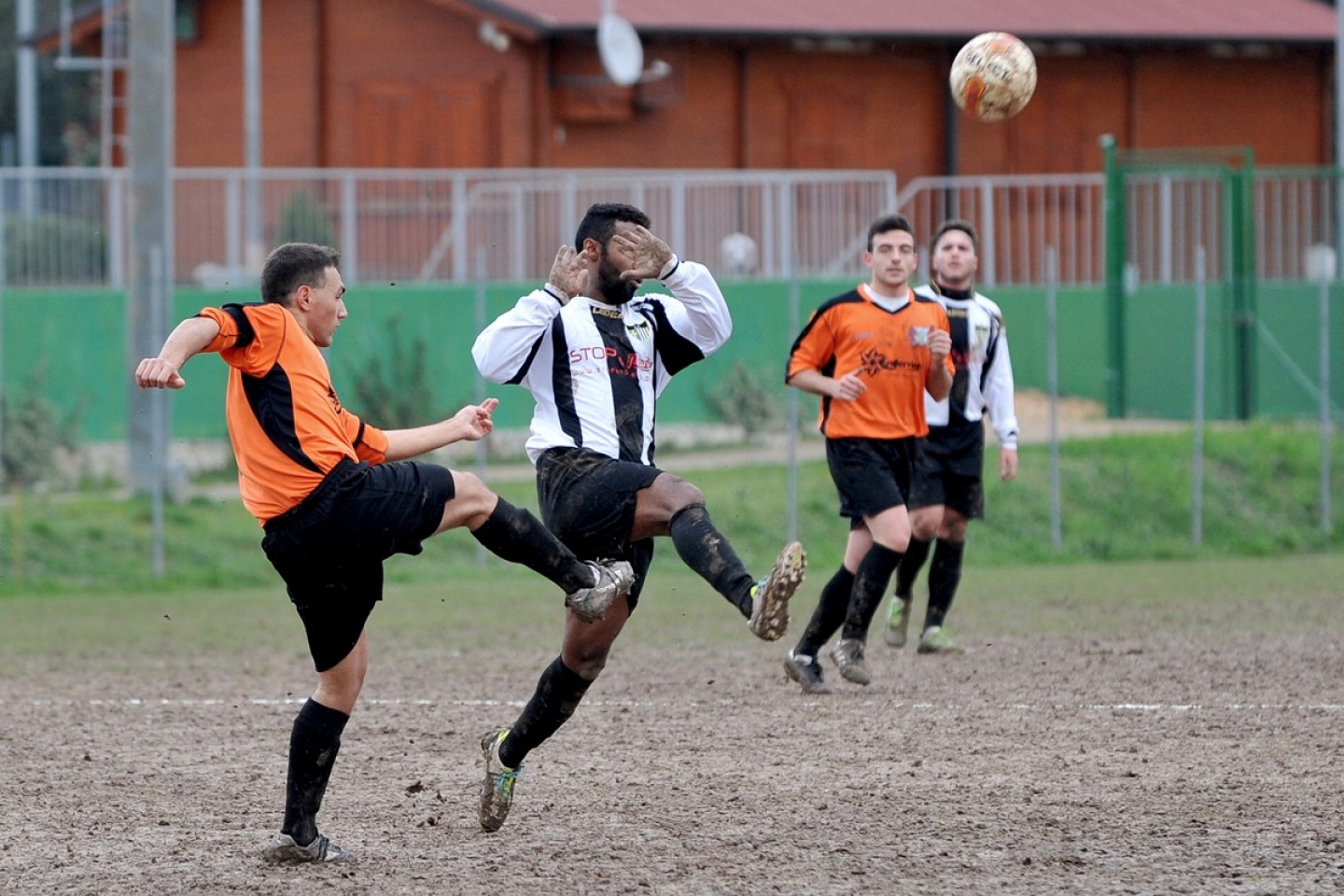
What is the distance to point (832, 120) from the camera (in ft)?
88.0

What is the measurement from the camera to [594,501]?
6824 millimetres

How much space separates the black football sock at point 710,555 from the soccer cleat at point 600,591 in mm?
208

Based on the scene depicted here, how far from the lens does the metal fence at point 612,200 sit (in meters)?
19.3

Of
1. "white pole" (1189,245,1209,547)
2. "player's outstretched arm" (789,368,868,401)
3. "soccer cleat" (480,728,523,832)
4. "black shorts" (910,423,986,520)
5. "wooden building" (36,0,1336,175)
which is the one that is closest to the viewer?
"soccer cleat" (480,728,523,832)

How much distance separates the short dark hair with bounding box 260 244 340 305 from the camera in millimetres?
6398

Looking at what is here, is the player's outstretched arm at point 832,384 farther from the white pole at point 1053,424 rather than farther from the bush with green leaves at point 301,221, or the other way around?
the bush with green leaves at point 301,221

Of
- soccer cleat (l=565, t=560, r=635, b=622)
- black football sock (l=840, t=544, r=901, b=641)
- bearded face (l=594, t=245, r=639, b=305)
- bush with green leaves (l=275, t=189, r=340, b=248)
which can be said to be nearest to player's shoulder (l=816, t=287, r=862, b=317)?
black football sock (l=840, t=544, r=901, b=641)

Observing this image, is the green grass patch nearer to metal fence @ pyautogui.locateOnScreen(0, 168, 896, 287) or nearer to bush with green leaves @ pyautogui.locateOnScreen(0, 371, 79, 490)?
bush with green leaves @ pyautogui.locateOnScreen(0, 371, 79, 490)

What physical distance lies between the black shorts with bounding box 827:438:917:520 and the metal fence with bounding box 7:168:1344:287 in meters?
9.97

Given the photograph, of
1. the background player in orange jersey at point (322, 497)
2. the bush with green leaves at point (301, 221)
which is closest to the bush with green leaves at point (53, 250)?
the bush with green leaves at point (301, 221)

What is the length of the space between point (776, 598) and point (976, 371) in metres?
5.00

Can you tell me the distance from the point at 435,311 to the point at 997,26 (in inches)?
435

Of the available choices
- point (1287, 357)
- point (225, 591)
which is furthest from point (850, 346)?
point (1287, 357)

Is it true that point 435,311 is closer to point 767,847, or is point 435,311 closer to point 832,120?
point 832,120
